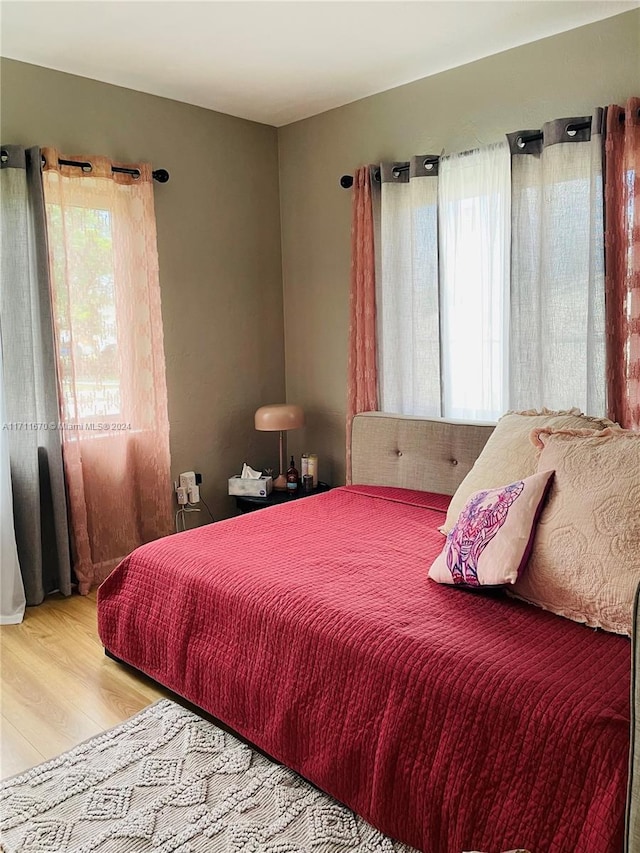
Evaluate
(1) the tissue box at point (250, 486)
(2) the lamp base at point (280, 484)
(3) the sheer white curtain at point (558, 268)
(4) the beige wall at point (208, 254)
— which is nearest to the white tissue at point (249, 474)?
(1) the tissue box at point (250, 486)

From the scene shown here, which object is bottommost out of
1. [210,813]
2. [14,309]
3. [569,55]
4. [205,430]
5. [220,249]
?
[210,813]

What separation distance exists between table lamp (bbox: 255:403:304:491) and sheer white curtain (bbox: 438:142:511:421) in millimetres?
886

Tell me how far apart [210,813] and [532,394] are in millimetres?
2194

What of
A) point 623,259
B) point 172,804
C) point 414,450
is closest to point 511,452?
point 414,450

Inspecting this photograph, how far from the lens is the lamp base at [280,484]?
4133 mm

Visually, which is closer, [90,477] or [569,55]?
[569,55]

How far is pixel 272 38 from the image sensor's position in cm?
309

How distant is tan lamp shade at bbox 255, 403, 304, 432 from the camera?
4.01 m

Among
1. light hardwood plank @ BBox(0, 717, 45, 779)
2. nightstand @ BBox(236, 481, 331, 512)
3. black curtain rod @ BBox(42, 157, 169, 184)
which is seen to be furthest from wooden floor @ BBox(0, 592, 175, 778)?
black curtain rod @ BBox(42, 157, 169, 184)

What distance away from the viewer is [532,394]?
3.29 m

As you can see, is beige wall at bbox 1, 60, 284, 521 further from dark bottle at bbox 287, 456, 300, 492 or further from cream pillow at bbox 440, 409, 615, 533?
cream pillow at bbox 440, 409, 615, 533

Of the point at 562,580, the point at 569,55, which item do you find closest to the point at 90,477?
the point at 562,580

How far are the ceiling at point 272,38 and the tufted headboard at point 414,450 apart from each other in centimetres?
167

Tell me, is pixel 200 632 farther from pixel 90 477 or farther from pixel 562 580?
pixel 90 477
